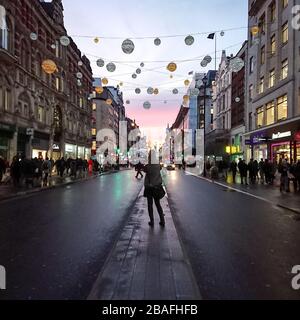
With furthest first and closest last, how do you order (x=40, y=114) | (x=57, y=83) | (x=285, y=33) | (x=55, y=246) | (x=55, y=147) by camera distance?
(x=57, y=83) → (x=55, y=147) → (x=40, y=114) → (x=285, y=33) → (x=55, y=246)

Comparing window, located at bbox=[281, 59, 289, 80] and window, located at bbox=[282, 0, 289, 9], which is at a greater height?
window, located at bbox=[282, 0, 289, 9]

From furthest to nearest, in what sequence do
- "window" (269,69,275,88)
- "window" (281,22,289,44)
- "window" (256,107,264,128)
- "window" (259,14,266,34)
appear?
"window" (256,107,264,128) → "window" (259,14,266,34) → "window" (269,69,275,88) → "window" (281,22,289,44)

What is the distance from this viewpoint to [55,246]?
780 centimetres

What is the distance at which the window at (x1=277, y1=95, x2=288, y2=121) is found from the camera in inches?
1293

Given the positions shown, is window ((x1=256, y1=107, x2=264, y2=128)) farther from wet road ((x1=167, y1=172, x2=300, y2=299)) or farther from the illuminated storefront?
wet road ((x1=167, y1=172, x2=300, y2=299))

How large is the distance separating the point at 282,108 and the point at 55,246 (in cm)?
2951

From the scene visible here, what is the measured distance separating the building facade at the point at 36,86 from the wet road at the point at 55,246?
1822cm

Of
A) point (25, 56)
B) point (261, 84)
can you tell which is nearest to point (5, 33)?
point (25, 56)

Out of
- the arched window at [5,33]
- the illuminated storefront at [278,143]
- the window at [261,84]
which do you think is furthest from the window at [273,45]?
the arched window at [5,33]

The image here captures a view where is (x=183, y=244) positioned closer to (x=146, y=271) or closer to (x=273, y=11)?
(x=146, y=271)

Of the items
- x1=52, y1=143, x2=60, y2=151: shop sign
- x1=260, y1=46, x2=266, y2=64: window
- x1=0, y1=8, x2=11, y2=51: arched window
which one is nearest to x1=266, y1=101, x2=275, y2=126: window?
x1=260, y1=46, x2=266, y2=64: window

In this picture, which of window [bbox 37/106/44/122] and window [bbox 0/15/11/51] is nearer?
window [bbox 0/15/11/51]

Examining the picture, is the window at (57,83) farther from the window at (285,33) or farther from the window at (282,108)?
the window at (285,33)
